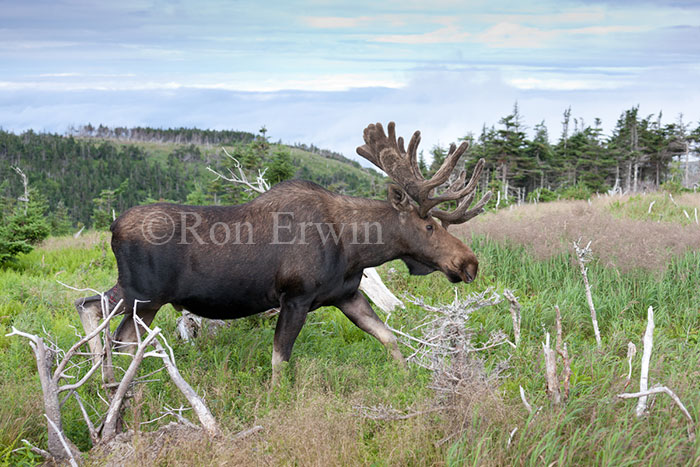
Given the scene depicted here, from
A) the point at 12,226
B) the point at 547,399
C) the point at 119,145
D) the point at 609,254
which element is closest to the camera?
the point at 547,399

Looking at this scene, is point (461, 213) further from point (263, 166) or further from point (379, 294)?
point (263, 166)

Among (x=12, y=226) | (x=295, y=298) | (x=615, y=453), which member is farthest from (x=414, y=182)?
(x=12, y=226)

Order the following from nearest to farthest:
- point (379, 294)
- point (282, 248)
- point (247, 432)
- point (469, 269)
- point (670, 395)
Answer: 1. point (670, 395)
2. point (247, 432)
3. point (282, 248)
4. point (469, 269)
5. point (379, 294)

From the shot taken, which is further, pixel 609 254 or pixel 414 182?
pixel 609 254

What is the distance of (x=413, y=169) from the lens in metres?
5.30

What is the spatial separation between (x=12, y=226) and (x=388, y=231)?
34.6 ft

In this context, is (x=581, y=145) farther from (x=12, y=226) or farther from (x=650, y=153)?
(x=12, y=226)

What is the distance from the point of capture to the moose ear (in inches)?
200

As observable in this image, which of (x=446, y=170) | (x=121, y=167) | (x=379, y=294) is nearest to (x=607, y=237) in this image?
(x=379, y=294)

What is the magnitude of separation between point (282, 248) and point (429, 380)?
1.67m

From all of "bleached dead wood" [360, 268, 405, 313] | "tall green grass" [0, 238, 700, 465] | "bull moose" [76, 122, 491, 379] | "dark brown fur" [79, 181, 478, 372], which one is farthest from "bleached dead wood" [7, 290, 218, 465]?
"bleached dead wood" [360, 268, 405, 313]

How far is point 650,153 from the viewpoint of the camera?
175ft

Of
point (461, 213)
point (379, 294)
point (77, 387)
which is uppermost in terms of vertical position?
point (461, 213)

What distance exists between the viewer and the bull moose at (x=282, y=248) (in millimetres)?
4828
